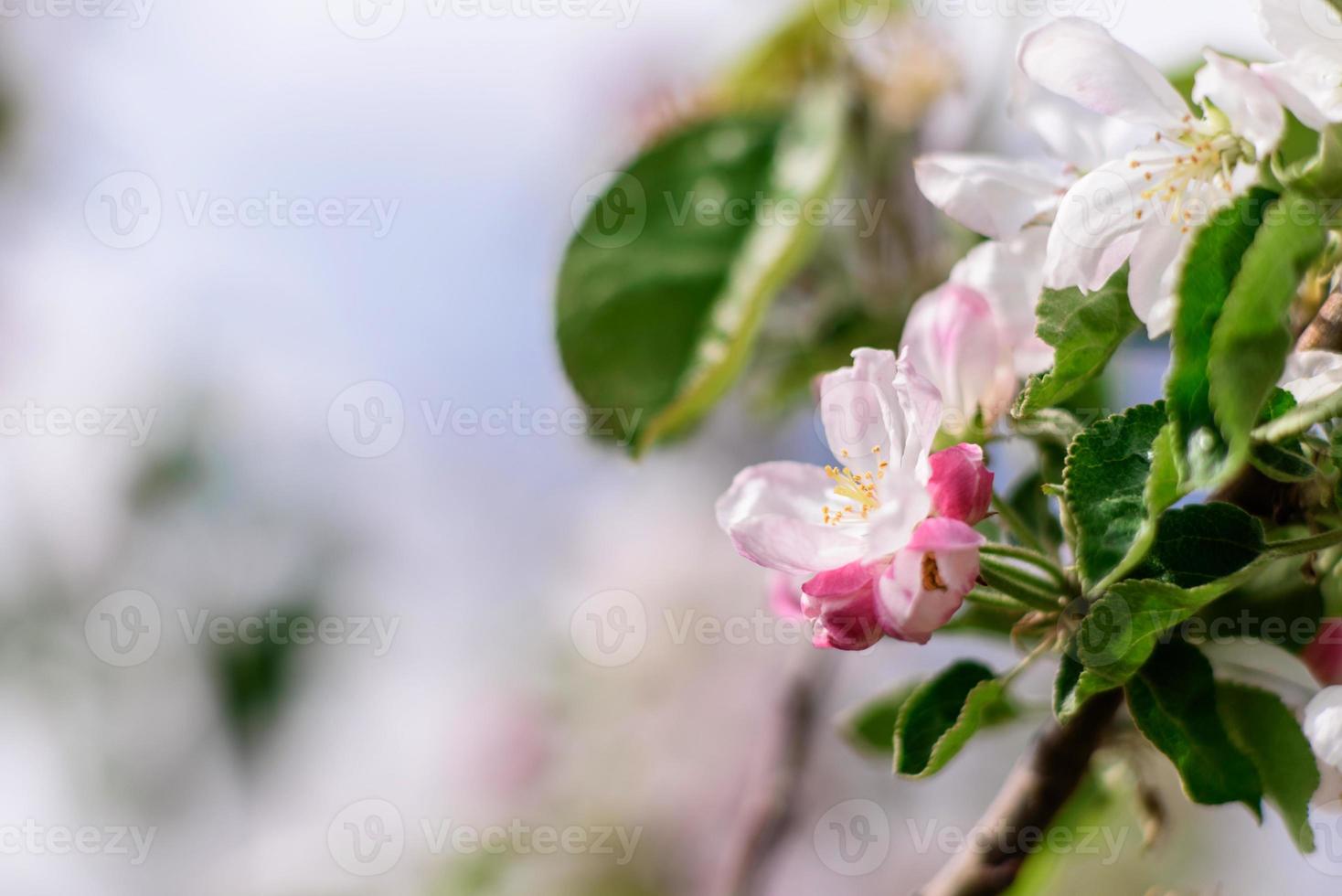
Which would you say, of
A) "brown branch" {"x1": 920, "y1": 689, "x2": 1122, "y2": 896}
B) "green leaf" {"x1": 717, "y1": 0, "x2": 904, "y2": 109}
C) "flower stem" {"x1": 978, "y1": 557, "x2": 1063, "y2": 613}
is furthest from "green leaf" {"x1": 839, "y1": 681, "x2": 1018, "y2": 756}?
"green leaf" {"x1": 717, "y1": 0, "x2": 904, "y2": 109}

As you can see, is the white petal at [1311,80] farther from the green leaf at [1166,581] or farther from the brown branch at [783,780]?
the brown branch at [783,780]

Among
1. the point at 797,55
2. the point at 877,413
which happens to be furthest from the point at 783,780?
the point at 797,55

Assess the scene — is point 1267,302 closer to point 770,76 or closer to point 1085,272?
point 1085,272

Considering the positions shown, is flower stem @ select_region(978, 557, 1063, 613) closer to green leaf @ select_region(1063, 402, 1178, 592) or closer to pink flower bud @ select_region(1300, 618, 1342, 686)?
green leaf @ select_region(1063, 402, 1178, 592)

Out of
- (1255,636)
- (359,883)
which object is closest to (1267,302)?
(1255,636)

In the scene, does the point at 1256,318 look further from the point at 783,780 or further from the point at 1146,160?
the point at 783,780
